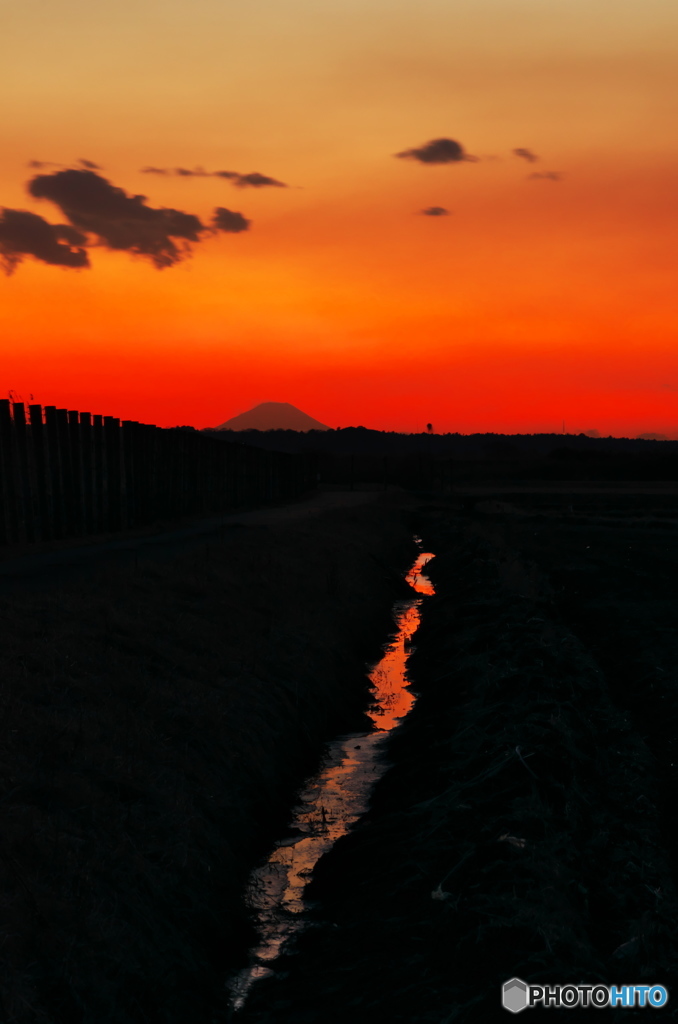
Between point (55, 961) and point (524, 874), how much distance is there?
3042mm

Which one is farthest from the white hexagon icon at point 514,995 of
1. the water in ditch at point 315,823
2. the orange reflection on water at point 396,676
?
the orange reflection on water at point 396,676

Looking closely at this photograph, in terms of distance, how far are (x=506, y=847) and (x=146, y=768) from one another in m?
2.66

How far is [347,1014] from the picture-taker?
5152 mm

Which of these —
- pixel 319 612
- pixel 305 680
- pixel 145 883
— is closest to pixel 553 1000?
pixel 145 883

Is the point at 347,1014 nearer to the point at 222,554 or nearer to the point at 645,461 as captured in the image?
the point at 222,554

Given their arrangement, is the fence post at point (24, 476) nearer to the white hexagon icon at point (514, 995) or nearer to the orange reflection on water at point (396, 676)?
the orange reflection on water at point (396, 676)

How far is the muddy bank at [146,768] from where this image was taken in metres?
4.84

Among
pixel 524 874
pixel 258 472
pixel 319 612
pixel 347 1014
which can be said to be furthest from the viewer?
pixel 258 472

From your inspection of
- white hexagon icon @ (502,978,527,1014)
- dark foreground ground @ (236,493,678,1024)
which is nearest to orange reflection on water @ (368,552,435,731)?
dark foreground ground @ (236,493,678,1024)

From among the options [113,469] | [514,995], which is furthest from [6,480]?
[514,995]

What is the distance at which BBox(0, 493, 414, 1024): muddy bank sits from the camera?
4.84 meters

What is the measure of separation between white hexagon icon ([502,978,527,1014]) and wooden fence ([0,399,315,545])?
12638mm

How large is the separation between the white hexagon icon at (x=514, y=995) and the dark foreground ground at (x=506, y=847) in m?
0.06

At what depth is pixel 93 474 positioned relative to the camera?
19562 mm
